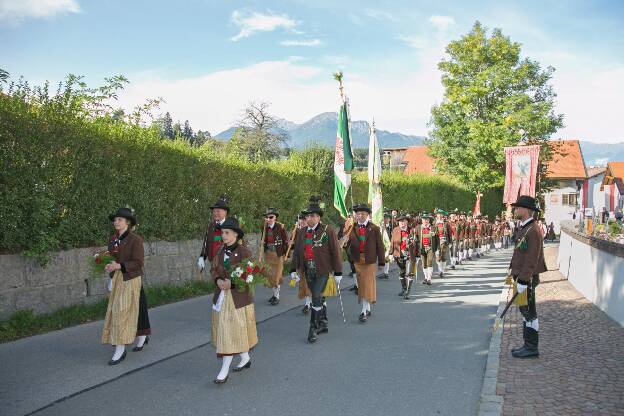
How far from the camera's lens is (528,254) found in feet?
23.6

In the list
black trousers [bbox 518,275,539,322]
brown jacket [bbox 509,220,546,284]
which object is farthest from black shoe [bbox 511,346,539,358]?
brown jacket [bbox 509,220,546,284]

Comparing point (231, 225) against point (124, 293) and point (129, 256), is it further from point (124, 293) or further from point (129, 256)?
point (124, 293)

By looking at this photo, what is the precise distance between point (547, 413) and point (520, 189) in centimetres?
2092

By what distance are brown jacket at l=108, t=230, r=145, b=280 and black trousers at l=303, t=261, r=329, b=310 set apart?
8.83ft

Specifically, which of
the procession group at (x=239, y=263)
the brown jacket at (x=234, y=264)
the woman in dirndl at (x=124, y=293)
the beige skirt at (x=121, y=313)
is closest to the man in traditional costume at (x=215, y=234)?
the procession group at (x=239, y=263)

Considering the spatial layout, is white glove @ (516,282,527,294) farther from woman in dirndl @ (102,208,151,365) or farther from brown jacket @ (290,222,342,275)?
woman in dirndl @ (102,208,151,365)

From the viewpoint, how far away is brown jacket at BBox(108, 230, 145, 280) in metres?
6.79

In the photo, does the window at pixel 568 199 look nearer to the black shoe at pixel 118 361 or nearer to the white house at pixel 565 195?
the white house at pixel 565 195

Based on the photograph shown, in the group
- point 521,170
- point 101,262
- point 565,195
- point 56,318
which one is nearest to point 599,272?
point 101,262

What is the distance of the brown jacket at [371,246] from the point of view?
31.8 feet

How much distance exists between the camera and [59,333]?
7992 mm

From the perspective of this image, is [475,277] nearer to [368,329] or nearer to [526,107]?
[368,329]

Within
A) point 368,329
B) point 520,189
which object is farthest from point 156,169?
point 520,189

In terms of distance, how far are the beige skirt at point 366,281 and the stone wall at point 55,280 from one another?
458 cm
